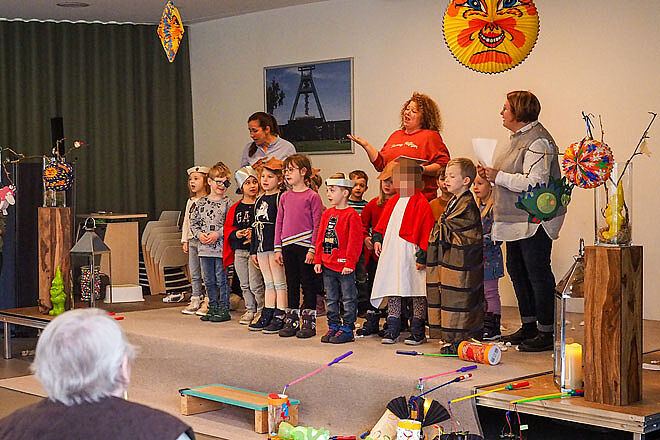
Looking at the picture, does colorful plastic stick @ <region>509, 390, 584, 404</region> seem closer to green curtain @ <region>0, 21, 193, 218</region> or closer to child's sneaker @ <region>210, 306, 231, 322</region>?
child's sneaker @ <region>210, 306, 231, 322</region>

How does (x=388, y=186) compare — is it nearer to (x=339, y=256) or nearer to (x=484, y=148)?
(x=339, y=256)

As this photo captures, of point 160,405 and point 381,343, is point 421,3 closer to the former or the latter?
point 381,343

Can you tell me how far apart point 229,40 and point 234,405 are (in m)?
4.41

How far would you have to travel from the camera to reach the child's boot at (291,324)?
5.24m

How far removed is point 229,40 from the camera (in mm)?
8367

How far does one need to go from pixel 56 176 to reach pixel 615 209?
13.4ft

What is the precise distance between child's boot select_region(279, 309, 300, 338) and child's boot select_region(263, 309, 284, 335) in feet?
0.19

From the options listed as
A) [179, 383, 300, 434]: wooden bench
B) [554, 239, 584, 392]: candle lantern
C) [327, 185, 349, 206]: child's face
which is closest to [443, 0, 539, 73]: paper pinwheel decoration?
[327, 185, 349, 206]: child's face

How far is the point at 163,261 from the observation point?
757 centimetres

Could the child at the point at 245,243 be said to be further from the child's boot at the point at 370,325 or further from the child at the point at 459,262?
the child at the point at 459,262

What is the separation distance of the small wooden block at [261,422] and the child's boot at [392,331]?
87 centimetres

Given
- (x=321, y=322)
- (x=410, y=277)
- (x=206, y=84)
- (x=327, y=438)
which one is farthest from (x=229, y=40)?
(x=327, y=438)

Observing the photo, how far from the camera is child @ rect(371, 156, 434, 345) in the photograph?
15.8 ft

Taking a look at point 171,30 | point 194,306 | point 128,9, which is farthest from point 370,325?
point 128,9
